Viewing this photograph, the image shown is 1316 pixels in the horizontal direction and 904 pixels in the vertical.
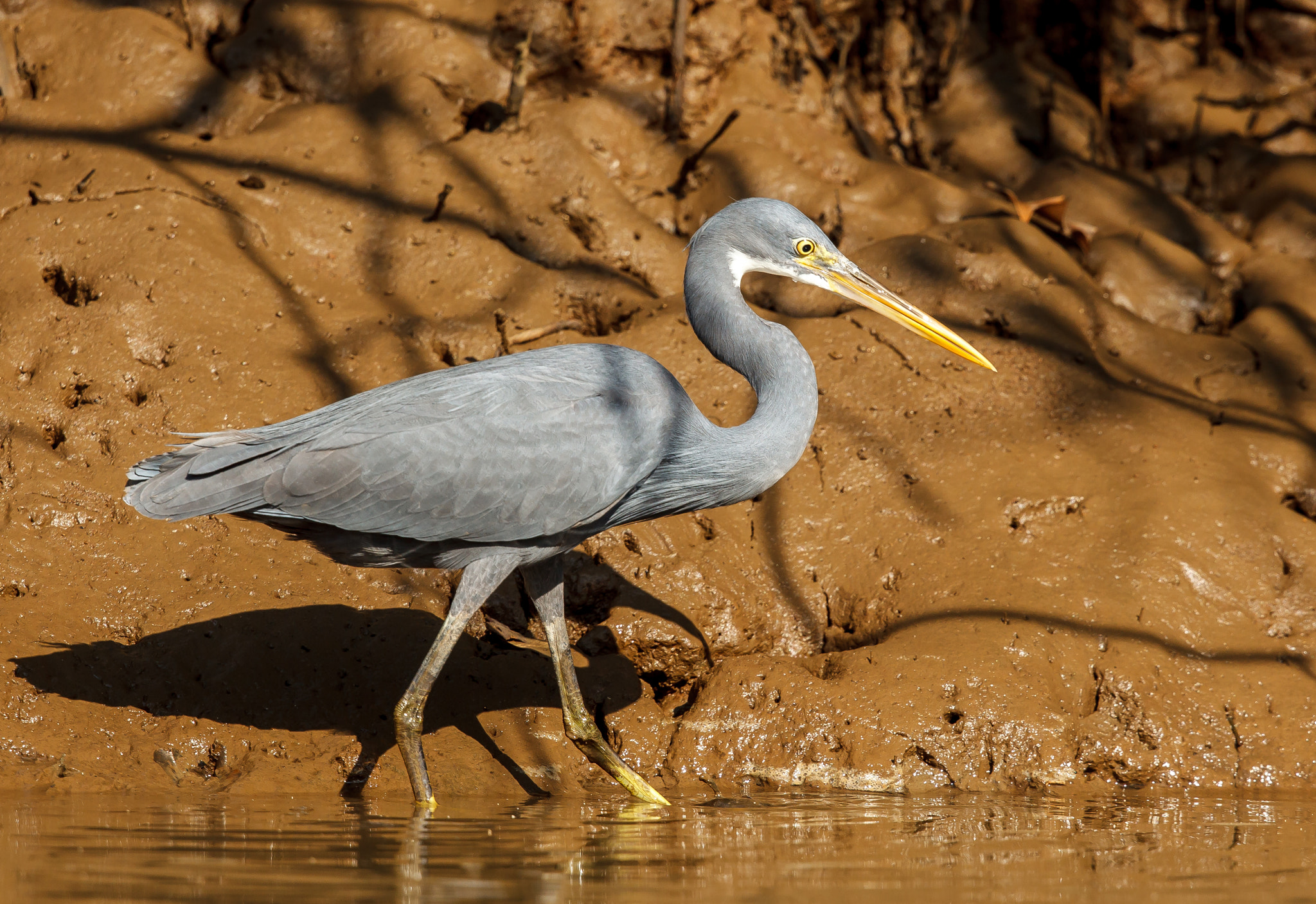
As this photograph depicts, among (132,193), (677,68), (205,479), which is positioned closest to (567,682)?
(205,479)

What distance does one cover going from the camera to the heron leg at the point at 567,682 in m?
4.38

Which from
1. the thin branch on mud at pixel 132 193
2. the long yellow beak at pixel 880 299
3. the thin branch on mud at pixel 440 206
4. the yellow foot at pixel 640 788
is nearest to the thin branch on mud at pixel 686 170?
the thin branch on mud at pixel 440 206

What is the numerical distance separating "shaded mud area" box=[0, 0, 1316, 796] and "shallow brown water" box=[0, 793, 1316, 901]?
0.49 metres

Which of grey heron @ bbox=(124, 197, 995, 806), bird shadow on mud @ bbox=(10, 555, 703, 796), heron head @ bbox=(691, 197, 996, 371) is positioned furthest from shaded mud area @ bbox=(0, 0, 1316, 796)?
heron head @ bbox=(691, 197, 996, 371)

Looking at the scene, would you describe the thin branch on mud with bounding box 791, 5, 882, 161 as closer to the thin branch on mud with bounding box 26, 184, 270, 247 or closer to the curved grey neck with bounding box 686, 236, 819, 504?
the curved grey neck with bounding box 686, 236, 819, 504

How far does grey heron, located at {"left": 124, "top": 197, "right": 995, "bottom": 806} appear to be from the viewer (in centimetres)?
420

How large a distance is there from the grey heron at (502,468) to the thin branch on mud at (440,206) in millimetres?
2256

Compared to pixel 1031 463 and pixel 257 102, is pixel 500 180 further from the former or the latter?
pixel 1031 463

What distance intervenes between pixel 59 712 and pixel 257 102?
426 centimetres

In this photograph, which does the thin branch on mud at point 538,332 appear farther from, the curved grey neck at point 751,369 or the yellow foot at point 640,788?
the yellow foot at point 640,788

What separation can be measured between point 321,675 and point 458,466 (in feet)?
3.82

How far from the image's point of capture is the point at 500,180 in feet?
22.6

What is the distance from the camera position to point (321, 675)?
4.70 meters

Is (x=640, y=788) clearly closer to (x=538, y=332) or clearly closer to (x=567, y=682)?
(x=567, y=682)
